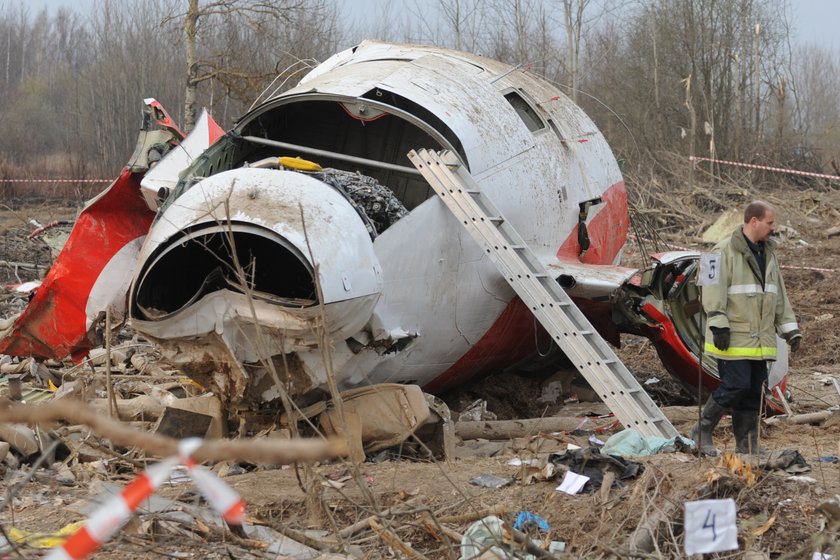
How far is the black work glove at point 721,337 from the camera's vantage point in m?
7.14

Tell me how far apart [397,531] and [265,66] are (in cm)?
2024

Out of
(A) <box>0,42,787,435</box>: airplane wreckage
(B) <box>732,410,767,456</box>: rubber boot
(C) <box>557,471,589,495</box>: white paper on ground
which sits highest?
(A) <box>0,42,787,435</box>: airplane wreckage

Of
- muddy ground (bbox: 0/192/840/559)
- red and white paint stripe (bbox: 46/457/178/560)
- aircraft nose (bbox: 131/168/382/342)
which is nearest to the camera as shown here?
red and white paint stripe (bbox: 46/457/178/560)

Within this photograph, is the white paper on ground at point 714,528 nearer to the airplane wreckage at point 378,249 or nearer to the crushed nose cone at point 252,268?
the airplane wreckage at point 378,249

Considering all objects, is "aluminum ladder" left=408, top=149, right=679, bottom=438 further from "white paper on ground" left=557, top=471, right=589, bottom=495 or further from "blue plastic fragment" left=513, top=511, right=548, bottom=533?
"blue plastic fragment" left=513, top=511, right=548, bottom=533

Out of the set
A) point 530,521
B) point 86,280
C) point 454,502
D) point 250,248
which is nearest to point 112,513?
point 530,521

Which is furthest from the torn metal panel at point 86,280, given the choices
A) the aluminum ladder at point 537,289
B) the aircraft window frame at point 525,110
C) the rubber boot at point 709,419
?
the rubber boot at point 709,419

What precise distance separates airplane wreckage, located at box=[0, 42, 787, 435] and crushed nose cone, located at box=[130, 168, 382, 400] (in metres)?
0.01

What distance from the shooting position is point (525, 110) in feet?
30.9

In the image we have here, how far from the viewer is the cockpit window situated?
365 inches

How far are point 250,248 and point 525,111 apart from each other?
3.31 meters

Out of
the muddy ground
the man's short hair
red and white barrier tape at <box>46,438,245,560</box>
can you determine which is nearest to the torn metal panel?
the muddy ground

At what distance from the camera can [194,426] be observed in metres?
7.27

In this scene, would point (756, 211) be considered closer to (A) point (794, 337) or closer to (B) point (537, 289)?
(A) point (794, 337)
